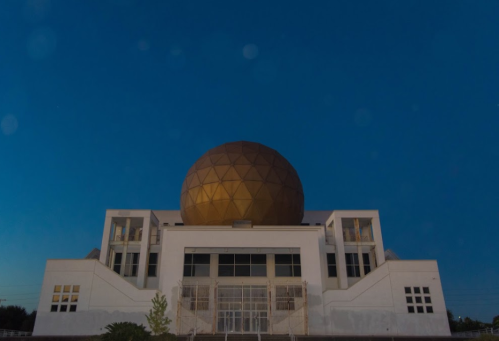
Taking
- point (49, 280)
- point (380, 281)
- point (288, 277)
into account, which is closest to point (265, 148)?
point (288, 277)

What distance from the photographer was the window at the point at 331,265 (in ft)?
117

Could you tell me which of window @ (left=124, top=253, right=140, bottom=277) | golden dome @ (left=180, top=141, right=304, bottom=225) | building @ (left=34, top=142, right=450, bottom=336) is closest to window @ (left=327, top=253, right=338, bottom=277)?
building @ (left=34, top=142, right=450, bottom=336)

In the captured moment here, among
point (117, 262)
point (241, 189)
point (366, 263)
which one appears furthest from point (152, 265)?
point (366, 263)

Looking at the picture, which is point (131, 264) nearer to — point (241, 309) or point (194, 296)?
point (194, 296)

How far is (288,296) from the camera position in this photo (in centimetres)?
2914

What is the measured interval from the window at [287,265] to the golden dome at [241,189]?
11.7ft

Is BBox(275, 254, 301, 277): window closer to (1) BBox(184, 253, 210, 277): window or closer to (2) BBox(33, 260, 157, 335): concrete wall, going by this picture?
(1) BBox(184, 253, 210, 277): window

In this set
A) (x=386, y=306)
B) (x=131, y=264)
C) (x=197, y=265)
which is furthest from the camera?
(x=131, y=264)

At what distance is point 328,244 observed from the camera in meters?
36.0

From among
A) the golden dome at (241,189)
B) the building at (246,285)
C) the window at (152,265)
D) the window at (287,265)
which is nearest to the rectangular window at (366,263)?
the building at (246,285)

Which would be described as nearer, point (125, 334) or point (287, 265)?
point (125, 334)

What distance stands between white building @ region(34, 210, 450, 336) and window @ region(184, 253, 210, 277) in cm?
7

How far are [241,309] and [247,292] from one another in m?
1.26

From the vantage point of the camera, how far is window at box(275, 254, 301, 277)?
3042 cm
